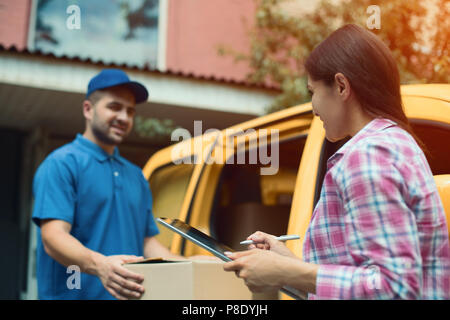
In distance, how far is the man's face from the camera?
2730 mm

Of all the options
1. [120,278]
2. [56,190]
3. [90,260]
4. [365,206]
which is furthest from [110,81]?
[365,206]

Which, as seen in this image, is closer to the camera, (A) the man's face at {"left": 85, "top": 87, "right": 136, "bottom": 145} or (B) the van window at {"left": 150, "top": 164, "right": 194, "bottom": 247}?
(A) the man's face at {"left": 85, "top": 87, "right": 136, "bottom": 145}

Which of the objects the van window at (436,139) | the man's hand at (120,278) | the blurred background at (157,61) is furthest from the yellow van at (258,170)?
the blurred background at (157,61)

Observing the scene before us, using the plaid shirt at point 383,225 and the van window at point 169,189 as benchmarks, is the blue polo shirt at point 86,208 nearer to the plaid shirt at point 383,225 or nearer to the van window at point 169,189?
the van window at point 169,189

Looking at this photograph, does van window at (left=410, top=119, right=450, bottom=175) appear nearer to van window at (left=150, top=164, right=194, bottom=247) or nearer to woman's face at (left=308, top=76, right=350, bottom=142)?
woman's face at (left=308, top=76, right=350, bottom=142)

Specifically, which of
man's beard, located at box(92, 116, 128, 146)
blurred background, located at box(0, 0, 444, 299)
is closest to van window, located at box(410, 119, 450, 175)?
man's beard, located at box(92, 116, 128, 146)

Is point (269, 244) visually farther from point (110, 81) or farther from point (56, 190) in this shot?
point (110, 81)

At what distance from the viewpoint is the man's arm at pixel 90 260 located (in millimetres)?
1843

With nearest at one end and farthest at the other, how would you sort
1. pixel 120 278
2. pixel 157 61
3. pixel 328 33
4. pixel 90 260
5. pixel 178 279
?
1. pixel 178 279
2. pixel 120 278
3. pixel 90 260
4. pixel 328 33
5. pixel 157 61

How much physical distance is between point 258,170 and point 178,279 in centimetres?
231

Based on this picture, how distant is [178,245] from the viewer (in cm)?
352

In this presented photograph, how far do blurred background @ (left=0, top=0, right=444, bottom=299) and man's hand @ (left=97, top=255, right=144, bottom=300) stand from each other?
412cm

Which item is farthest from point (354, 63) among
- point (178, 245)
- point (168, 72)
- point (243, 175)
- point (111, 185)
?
point (168, 72)

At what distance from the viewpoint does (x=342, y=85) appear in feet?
3.97
